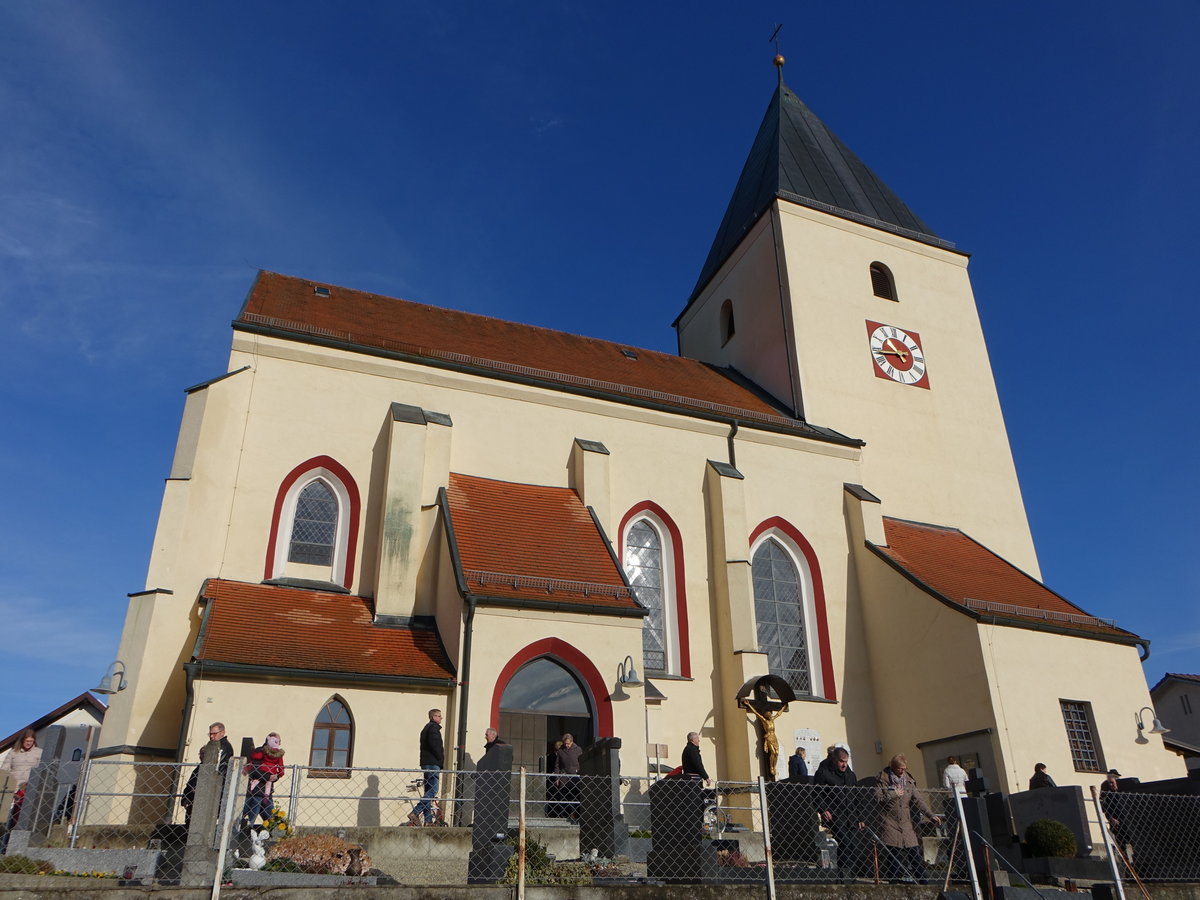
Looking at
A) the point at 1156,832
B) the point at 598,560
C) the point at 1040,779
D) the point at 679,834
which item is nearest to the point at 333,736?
the point at 598,560

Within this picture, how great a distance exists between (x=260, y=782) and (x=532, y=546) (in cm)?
649

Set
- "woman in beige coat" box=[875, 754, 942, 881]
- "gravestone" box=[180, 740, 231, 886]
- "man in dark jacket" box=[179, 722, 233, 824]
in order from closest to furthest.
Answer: "gravestone" box=[180, 740, 231, 886]
"man in dark jacket" box=[179, 722, 233, 824]
"woman in beige coat" box=[875, 754, 942, 881]

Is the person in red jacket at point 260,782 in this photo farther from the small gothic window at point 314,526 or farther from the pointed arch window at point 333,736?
the small gothic window at point 314,526

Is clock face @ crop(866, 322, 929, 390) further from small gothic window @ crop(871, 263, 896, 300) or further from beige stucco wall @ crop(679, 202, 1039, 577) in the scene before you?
small gothic window @ crop(871, 263, 896, 300)

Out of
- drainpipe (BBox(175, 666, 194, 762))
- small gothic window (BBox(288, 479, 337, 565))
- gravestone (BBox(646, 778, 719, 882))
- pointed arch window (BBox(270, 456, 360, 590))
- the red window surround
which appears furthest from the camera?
small gothic window (BBox(288, 479, 337, 565))

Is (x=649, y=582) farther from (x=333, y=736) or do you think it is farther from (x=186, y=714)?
(x=186, y=714)

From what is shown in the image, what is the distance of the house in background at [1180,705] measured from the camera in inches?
1272

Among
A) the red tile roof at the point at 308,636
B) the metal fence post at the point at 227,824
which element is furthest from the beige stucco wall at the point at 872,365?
the metal fence post at the point at 227,824

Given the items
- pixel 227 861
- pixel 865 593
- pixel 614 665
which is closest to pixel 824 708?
pixel 865 593

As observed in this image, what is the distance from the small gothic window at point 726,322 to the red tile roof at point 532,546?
32.4 ft

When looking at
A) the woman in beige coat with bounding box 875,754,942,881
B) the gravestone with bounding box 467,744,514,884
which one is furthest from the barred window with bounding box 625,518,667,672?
the gravestone with bounding box 467,744,514,884

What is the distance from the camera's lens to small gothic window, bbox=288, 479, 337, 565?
15.2m

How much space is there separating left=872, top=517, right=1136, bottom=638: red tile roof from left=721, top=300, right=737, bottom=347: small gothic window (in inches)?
295

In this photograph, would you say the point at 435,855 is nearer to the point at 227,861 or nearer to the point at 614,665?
the point at 227,861
